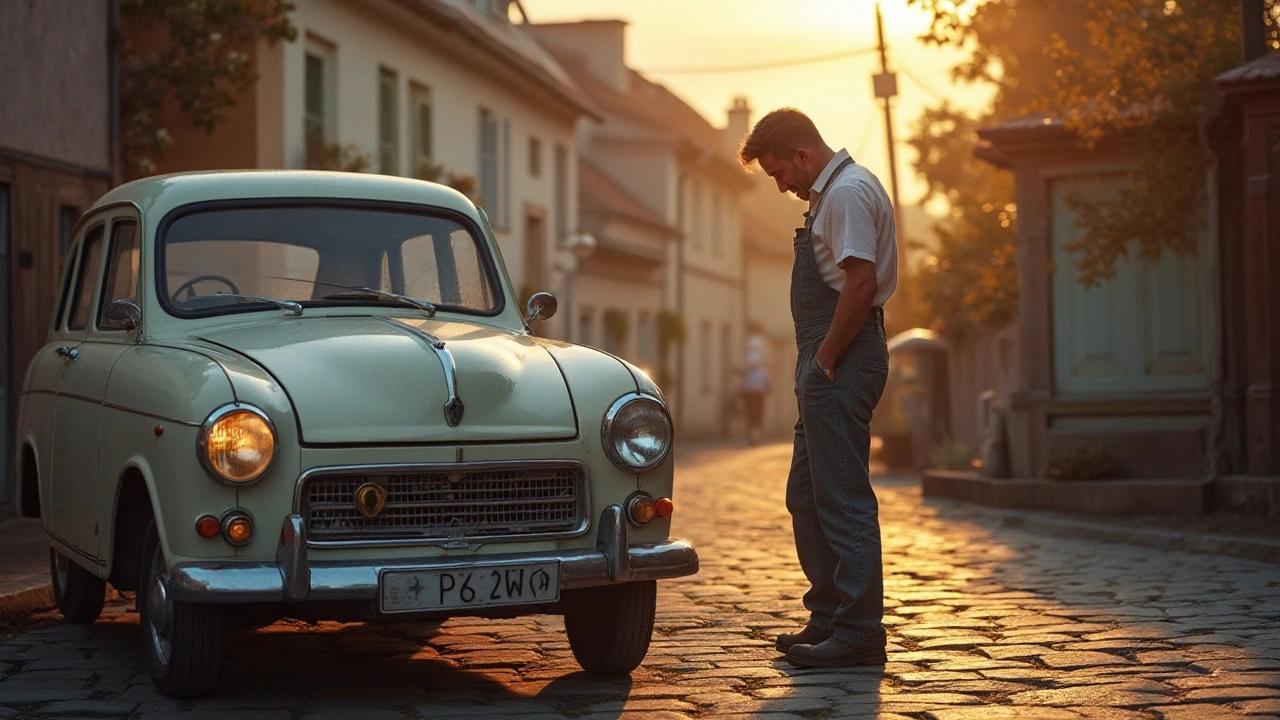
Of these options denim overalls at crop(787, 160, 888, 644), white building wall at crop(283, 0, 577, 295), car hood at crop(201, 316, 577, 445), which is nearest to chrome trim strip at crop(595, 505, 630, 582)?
car hood at crop(201, 316, 577, 445)

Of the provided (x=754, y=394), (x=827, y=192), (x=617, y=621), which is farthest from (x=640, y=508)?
(x=754, y=394)

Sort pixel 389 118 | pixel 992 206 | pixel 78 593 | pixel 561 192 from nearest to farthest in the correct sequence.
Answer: pixel 78 593 < pixel 992 206 < pixel 389 118 < pixel 561 192

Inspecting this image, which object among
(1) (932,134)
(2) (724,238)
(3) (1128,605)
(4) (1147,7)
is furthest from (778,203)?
(3) (1128,605)

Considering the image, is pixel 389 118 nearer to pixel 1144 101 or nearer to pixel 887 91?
pixel 887 91

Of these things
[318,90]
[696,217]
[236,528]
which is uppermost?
[696,217]

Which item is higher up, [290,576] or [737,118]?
[737,118]

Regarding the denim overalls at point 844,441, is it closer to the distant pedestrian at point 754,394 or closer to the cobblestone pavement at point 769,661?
the cobblestone pavement at point 769,661

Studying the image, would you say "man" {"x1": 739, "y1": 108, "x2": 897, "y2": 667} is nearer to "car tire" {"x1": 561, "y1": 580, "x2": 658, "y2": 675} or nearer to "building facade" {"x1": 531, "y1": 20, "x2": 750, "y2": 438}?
"car tire" {"x1": 561, "y1": 580, "x2": 658, "y2": 675}

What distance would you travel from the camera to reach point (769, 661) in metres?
6.55

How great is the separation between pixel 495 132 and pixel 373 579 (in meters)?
22.9

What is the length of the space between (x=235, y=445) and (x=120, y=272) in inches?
80.4

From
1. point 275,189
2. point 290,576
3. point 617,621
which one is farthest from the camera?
point 275,189

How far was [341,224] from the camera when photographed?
6.97 m

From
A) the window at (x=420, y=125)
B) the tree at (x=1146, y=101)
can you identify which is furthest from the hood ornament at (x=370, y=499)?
the window at (x=420, y=125)
